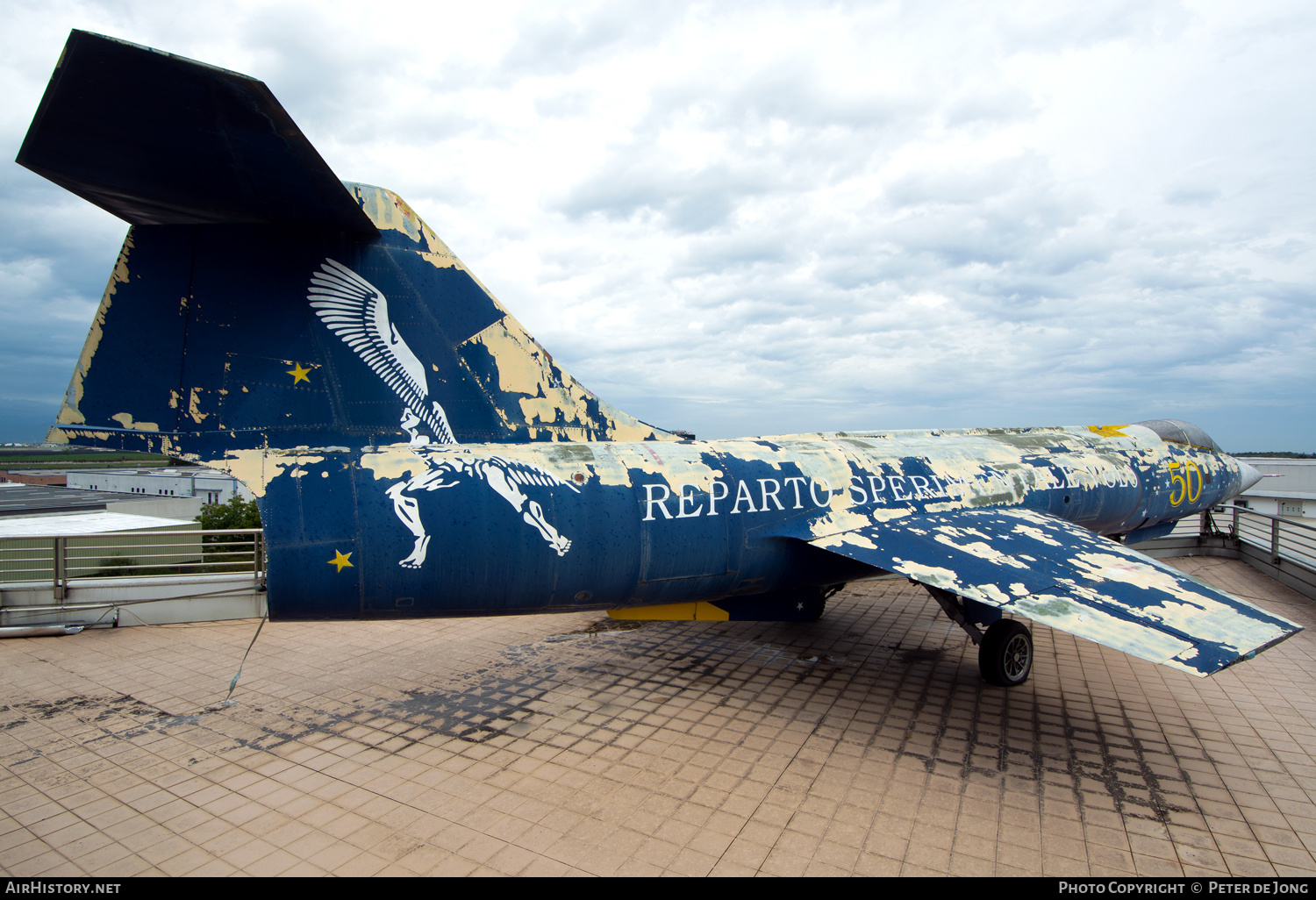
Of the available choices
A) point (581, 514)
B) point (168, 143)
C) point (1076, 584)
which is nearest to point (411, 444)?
point (581, 514)

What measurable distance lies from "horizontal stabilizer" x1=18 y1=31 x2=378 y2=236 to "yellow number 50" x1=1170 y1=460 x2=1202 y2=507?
12028mm

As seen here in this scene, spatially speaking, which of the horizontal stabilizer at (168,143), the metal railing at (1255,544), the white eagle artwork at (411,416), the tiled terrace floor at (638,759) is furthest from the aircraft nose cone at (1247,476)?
the horizontal stabilizer at (168,143)

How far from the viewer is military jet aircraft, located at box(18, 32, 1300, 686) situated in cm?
347

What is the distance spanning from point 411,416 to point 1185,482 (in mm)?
11707

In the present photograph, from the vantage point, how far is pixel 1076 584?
18.2ft

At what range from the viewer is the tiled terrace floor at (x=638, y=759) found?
3600 millimetres

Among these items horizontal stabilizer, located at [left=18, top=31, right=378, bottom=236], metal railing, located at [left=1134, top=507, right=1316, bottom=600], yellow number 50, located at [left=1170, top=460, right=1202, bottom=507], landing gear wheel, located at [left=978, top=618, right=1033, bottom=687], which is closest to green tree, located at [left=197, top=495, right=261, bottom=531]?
horizontal stabilizer, located at [left=18, top=31, right=378, bottom=236]

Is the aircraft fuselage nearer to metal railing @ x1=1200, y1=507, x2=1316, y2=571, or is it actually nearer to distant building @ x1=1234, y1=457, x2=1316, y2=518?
metal railing @ x1=1200, y1=507, x2=1316, y2=571

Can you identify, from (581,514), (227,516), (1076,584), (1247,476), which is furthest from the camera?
(227,516)

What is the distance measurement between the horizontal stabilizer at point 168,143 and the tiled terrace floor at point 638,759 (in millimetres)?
3842

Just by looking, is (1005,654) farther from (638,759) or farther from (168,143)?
(168,143)

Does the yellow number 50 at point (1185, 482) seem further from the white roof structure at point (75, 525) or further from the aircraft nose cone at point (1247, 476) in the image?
the white roof structure at point (75, 525)

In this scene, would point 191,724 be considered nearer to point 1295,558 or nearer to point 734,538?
point 734,538
